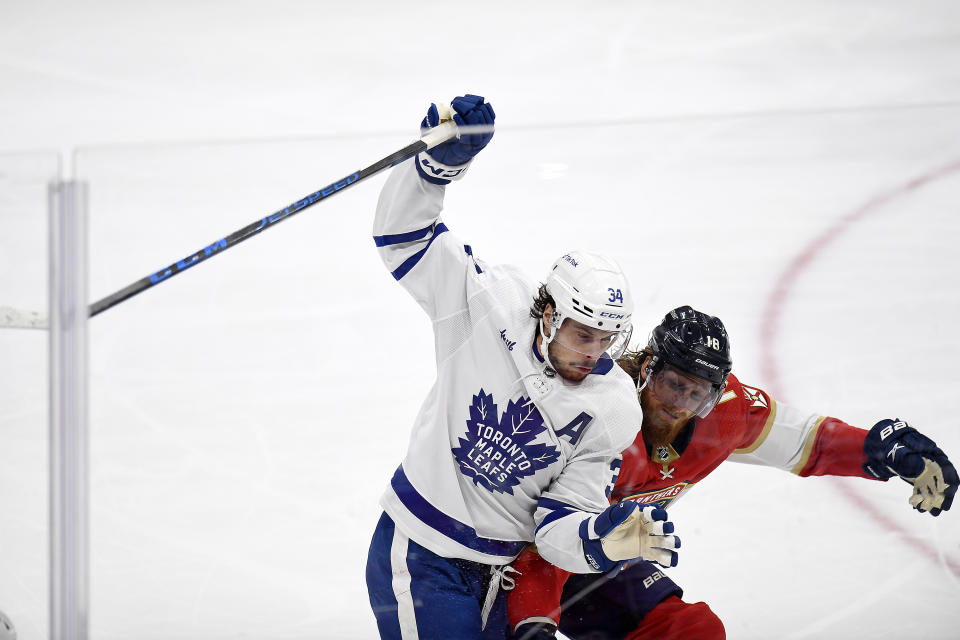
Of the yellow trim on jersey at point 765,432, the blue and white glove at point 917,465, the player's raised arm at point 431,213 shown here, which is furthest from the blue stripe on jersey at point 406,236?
the blue and white glove at point 917,465

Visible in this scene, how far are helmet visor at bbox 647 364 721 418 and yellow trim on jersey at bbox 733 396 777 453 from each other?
175mm

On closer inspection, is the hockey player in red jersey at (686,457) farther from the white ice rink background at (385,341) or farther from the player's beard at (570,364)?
the player's beard at (570,364)

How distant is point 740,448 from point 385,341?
933 millimetres

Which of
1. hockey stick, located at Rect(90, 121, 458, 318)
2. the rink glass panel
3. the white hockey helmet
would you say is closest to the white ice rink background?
the rink glass panel

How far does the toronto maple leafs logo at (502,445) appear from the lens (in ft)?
5.87

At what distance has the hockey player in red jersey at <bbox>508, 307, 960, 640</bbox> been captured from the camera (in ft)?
6.26

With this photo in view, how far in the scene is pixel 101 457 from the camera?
1.90m

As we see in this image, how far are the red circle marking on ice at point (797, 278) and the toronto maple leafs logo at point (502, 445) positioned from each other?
24.5 inches

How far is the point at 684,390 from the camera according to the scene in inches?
76.1

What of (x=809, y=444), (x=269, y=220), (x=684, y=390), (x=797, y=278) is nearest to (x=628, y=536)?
(x=684, y=390)

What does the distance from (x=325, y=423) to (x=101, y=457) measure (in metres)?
0.57

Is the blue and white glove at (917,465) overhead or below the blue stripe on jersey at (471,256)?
below

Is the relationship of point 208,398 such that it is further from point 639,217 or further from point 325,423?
point 639,217

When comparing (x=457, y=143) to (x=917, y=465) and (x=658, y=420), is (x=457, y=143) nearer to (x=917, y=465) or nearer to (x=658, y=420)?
(x=658, y=420)
